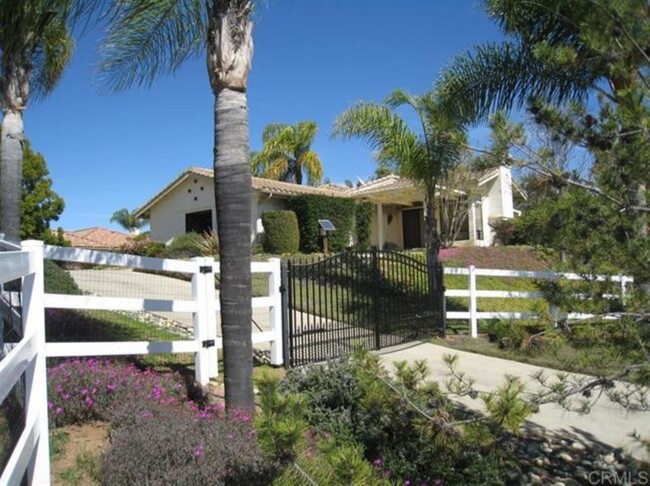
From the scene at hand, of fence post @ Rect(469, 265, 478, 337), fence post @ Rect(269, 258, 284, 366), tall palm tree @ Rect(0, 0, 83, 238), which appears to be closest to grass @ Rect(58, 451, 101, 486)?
fence post @ Rect(269, 258, 284, 366)

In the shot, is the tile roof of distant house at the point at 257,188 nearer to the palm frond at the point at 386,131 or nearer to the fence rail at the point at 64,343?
the palm frond at the point at 386,131

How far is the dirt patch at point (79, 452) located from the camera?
3933 millimetres

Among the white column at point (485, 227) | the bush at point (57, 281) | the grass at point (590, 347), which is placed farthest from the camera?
the white column at point (485, 227)

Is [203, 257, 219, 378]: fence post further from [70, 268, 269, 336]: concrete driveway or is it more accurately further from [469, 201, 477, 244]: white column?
[469, 201, 477, 244]: white column

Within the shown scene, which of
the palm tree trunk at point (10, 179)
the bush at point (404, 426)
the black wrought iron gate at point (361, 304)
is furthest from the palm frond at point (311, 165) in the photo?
the bush at point (404, 426)

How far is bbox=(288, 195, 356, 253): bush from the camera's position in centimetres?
2359

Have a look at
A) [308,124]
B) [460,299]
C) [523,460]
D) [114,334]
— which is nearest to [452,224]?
[460,299]

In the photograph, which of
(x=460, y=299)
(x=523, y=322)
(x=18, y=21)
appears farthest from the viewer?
(x=460, y=299)

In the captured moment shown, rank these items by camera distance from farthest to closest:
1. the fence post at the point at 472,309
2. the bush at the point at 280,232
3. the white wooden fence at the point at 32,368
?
the bush at the point at 280,232, the fence post at the point at 472,309, the white wooden fence at the point at 32,368

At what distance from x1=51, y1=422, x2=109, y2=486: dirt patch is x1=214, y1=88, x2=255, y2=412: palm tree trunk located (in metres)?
1.13

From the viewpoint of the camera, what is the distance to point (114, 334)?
8102mm

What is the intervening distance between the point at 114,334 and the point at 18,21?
4.71 meters

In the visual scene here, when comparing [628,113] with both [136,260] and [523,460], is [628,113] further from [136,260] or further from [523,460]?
[136,260]

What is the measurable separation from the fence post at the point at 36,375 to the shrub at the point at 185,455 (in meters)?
0.47
